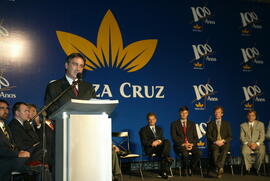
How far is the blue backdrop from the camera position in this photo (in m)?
6.30

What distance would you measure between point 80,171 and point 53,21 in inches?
199

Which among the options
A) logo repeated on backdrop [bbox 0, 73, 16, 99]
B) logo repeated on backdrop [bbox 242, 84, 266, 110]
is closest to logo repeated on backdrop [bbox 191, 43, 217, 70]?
logo repeated on backdrop [bbox 242, 84, 266, 110]

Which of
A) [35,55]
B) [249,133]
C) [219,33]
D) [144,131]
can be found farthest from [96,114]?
[219,33]

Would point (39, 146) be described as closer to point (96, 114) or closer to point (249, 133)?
point (96, 114)

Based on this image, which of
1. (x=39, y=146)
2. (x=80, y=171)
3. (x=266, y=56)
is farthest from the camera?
(x=266, y=56)

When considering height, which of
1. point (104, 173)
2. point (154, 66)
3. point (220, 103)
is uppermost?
point (154, 66)

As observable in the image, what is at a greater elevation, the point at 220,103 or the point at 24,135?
the point at 220,103

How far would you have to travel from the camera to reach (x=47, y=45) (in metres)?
6.48

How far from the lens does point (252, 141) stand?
6465 millimetres

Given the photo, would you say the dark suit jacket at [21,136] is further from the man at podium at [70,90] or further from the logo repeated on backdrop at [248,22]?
the logo repeated on backdrop at [248,22]

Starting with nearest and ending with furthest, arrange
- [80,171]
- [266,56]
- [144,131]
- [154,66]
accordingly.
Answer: [80,171] < [144,131] < [154,66] < [266,56]

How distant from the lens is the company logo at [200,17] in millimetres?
7801

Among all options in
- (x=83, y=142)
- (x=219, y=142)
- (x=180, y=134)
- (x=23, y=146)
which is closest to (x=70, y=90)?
(x=83, y=142)

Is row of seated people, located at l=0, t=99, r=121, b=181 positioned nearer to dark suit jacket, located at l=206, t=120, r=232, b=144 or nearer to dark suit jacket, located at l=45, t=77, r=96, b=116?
dark suit jacket, located at l=45, t=77, r=96, b=116
